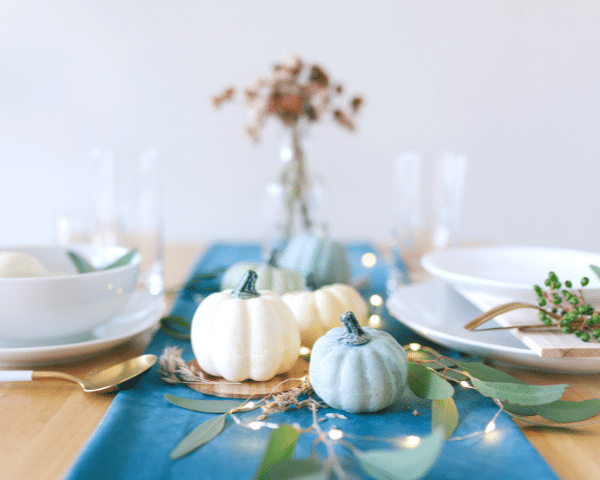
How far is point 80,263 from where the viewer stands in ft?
2.57

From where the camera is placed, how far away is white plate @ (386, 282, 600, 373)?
1.83 ft

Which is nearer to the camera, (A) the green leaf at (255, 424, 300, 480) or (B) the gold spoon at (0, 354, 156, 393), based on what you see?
(A) the green leaf at (255, 424, 300, 480)

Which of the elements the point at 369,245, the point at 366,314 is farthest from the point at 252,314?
the point at 369,245

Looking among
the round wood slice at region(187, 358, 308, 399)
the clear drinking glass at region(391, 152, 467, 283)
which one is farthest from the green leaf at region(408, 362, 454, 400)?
the clear drinking glass at region(391, 152, 467, 283)

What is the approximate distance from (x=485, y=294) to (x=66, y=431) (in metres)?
0.52

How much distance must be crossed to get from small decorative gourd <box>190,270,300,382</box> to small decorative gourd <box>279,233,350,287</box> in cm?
37

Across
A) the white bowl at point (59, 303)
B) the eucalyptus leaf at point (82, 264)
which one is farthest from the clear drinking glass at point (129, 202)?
the white bowl at point (59, 303)

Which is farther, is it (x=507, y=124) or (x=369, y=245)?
(x=507, y=124)

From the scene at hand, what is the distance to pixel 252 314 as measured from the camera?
555 mm

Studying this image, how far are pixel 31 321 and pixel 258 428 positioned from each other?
0.33 meters

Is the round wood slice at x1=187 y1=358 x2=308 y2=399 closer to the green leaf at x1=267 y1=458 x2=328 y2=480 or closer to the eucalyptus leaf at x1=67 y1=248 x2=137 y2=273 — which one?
the green leaf at x1=267 y1=458 x2=328 y2=480

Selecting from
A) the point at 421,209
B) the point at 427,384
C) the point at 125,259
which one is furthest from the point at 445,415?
the point at 421,209

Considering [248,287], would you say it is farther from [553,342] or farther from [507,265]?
[507,265]

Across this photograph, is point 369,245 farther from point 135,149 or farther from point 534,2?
point 534,2
